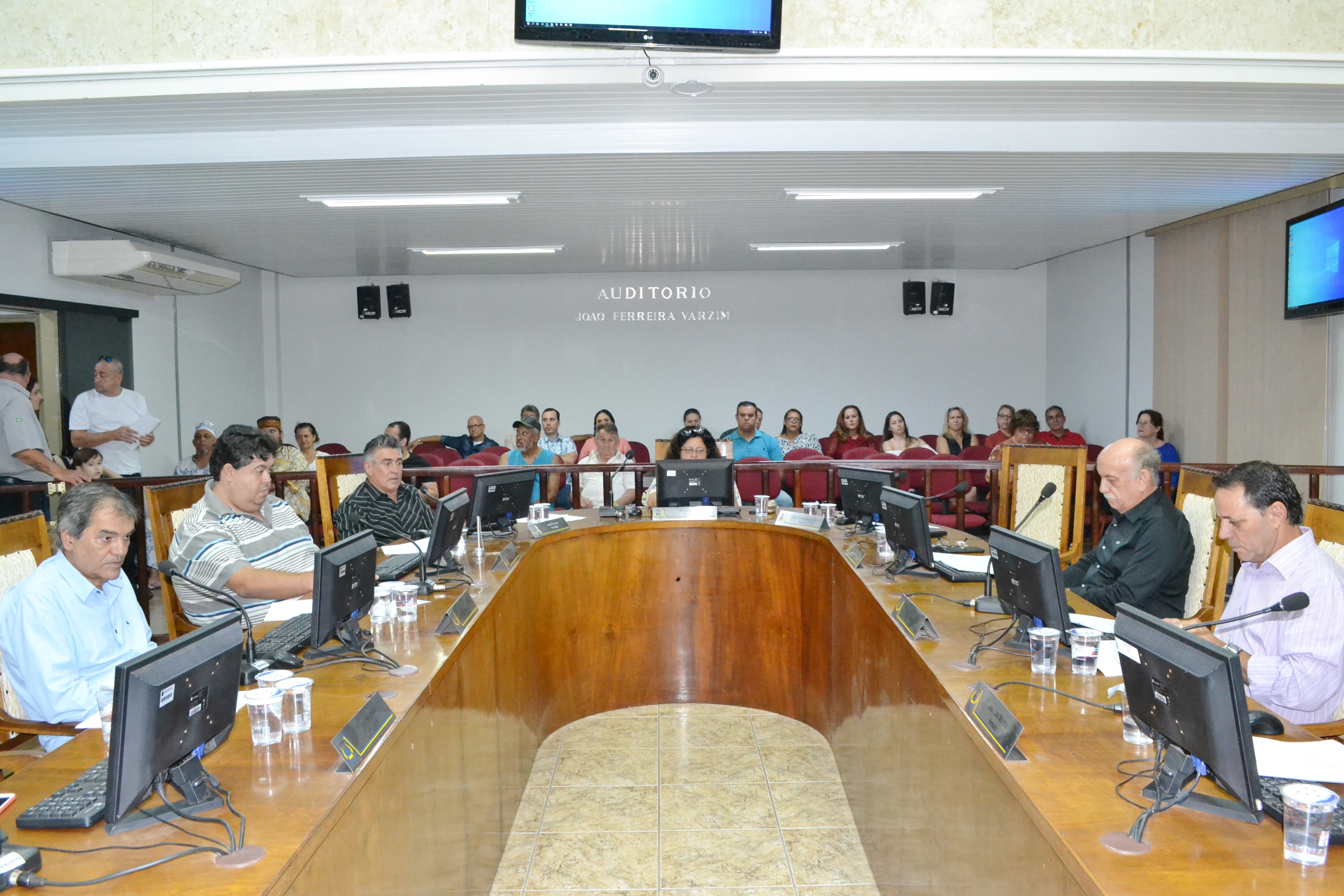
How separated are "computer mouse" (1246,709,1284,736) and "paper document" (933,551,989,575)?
4.28ft

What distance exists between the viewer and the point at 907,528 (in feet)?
9.98

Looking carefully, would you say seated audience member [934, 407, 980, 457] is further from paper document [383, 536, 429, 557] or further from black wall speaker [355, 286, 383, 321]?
paper document [383, 536, 429, 557]

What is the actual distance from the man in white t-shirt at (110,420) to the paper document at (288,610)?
4959 millimetres

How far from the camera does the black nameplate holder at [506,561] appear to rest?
3342 millimetres

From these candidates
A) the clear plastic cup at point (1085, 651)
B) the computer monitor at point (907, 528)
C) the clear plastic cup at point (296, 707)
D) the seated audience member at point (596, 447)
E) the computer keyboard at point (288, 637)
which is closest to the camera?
the clear plastic cup at point (296, 707)

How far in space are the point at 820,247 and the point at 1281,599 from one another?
7.28 m

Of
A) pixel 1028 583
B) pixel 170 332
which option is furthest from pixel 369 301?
pixel 1028 583

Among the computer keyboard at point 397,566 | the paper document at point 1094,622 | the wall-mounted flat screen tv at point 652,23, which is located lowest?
the paper document at point 1094,622

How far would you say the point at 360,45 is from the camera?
14.3 ft

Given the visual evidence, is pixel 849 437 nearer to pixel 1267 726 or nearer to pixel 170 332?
pixel 170 332

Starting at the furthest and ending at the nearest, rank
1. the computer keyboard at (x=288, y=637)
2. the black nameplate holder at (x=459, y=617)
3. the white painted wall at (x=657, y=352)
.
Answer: the white painted wall at (x=657, y=352), the black nameplate holder at (x=459, y=617), the computer keyboard at (x=288, y=637)

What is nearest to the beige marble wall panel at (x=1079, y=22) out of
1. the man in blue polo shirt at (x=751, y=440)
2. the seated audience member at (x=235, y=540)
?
the man in blue polo shirt at (x=751, y=440)

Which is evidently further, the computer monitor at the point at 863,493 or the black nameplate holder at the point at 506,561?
the computer monitor at the point at 863,493

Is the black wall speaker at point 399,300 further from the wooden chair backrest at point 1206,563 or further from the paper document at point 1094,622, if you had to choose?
the paper document at point 1094,622
